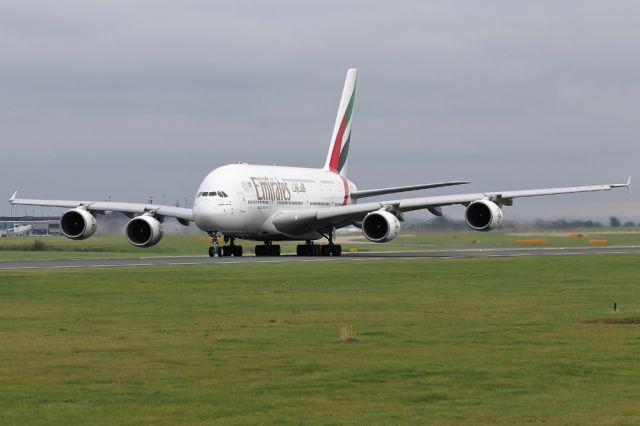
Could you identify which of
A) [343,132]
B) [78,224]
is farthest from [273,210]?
[343,132]

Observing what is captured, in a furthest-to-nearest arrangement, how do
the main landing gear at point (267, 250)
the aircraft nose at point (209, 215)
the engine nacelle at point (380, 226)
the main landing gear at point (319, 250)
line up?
the main landing gear at point (267, 250) → the main landing gear at point (319, 250) → the aircraft nose at point (209, 215) → the engine nacelle at point (380, 226)

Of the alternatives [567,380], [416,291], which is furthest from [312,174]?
[567,380]

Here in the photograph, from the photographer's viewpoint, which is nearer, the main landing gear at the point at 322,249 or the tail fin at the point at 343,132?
the main landing gear at the point at 322,249

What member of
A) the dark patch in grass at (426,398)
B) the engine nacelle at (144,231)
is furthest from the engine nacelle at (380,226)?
the dark patch in grass at (426,398)

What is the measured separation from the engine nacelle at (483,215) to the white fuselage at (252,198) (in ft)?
30.5

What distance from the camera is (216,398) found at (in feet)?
50.1

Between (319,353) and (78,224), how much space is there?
44.7 m

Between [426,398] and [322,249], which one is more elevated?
[322,249]

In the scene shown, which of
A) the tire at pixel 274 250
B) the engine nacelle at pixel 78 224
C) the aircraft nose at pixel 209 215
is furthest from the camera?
the tire at pixel 274 250

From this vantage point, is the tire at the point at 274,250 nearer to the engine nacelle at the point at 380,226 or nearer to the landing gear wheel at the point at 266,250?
the landing gear wheel at the point at 266,250

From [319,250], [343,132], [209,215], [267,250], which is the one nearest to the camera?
[209,215]

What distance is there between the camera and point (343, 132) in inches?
2980

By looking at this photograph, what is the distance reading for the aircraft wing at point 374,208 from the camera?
59.9 m

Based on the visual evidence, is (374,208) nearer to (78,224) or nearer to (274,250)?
(274,250)
